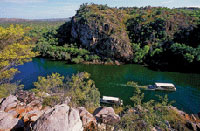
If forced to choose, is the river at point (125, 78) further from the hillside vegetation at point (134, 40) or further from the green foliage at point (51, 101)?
the green foliage at point (51, 101)

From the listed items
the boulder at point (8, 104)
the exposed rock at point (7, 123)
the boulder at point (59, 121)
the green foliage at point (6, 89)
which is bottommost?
the green foliage at point (6, 89)

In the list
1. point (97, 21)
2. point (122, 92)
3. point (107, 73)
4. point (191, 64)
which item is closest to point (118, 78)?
point (107, 73)

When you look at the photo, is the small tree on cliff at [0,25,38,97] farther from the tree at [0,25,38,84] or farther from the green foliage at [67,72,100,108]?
the green foliage at [67,72,100,108]

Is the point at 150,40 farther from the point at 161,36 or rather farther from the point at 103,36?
the point at 103,36

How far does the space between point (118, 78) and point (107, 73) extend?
4807mm

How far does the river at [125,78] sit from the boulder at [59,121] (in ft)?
57.8

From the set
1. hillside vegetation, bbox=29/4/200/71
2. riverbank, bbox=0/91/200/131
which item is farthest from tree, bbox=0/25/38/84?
hillside vegetation, bbox=29/4/200/71

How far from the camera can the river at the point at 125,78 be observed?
24213 millimetres

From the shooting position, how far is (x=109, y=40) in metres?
47.9

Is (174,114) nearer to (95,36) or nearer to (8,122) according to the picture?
(8,122)

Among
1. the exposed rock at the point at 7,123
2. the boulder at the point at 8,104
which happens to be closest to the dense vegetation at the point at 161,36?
the boulder at the point at 8,104

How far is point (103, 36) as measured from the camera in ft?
166

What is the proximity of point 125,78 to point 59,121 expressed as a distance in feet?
94.6

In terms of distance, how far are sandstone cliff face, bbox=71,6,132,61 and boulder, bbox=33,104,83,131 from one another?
41.9m
